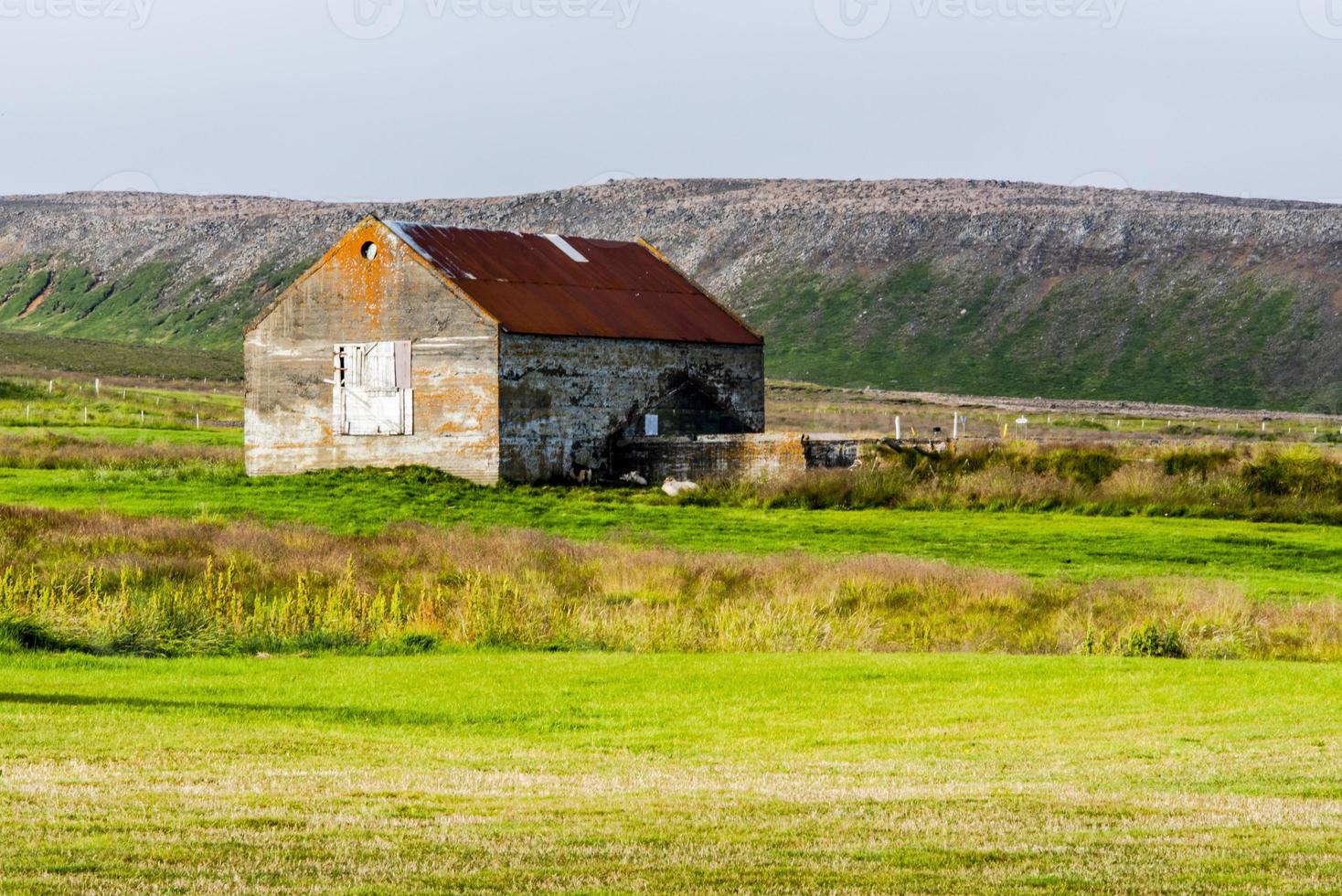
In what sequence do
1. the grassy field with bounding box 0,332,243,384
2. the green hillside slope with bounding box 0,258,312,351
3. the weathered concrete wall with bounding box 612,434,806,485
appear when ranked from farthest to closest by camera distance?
1. the green hillside slope with bounding box 0,258,312,351
2. the grassy field with bounding box 0,332,243,384
3. the weathered concrete wall with bounding box 612,434,806,485

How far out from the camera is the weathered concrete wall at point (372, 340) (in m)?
48.8

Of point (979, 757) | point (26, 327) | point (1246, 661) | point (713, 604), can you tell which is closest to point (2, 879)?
point (979, 757)

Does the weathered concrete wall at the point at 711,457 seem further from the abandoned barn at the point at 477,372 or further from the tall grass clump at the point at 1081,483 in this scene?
the tall grass clump at the point at 1081,483

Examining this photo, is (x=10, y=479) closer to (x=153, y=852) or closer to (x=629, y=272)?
(x=629, y=272)

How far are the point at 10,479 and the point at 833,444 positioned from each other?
20.8 metres

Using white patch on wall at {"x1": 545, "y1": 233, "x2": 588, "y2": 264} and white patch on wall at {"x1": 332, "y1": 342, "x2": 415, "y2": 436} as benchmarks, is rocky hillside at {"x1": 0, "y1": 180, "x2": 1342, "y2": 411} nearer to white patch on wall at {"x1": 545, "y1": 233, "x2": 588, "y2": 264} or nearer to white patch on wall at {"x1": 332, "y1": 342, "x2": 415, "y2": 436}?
white patch on wall at {"x1": 545, "y1": 233, "x2": 588, "y2": 264}

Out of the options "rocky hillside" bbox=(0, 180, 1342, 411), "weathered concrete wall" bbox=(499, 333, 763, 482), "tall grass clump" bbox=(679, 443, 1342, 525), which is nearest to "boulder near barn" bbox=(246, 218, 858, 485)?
"weathered concrete wall" bbox=(499, 333, 763, 482)

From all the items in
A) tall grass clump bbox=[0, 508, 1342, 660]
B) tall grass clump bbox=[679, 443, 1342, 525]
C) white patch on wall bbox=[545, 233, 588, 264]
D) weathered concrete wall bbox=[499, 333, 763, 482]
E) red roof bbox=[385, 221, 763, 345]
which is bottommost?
tall grass clump bbox=[0, 508, 1342, 660]

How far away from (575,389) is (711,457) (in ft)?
14.4

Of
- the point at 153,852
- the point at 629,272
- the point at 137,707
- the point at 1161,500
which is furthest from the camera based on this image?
the point at 629,272

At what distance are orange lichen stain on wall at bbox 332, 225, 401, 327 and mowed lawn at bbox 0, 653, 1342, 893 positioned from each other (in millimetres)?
28135

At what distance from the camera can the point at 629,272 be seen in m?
58.5

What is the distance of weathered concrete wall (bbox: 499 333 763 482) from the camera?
4875cm

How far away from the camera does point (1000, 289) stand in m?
158
